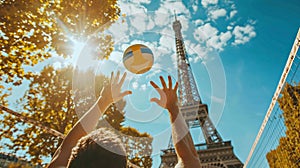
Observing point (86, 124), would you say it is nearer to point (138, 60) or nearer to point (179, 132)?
point (179, 132)

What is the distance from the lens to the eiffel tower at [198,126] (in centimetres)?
3391

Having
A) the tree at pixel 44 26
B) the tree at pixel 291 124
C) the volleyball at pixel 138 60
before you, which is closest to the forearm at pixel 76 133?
the volleyball at pixel 138 60

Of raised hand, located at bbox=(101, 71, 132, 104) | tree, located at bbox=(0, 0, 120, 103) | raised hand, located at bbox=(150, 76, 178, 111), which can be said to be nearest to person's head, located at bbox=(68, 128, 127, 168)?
raised hand, located at bbox=(150, 76, 178, 111)

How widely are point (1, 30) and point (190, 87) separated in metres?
38.0

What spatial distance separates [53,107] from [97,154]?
51.5ft

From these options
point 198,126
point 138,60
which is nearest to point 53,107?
point 138,60

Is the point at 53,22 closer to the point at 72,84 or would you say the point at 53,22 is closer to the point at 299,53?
the point at 299,53

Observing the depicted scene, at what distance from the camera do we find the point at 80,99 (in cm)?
1477

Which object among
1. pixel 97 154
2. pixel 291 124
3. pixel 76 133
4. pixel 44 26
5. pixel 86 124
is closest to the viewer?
pixel 97 154

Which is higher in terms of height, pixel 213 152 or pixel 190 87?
pixel 190 87

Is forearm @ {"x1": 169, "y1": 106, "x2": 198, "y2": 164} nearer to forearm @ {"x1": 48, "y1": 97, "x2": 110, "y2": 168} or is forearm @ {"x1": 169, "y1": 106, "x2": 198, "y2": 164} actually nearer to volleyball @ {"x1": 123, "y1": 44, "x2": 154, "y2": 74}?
forearm @ {"x1": 48, "y1": 97, "x2": 110, "y2": 168}

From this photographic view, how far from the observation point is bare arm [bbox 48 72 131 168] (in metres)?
2.09

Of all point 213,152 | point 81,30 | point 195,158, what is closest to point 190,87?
point 213,152

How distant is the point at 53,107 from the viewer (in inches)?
614
